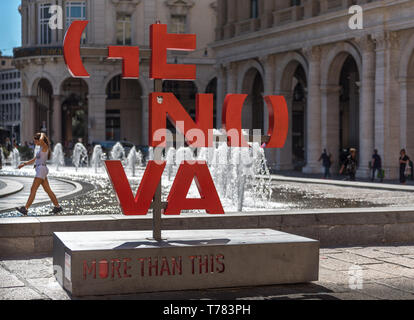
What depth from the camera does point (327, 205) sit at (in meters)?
18.1

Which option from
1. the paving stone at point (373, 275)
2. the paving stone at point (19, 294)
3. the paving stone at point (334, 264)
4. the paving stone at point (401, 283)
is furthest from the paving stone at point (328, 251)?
the paving stone at point (19, 294)

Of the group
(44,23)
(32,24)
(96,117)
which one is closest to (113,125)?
(96,117)

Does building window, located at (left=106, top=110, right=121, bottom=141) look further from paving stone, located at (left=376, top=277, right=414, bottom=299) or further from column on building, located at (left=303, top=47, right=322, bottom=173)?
paving stone, located at (left=376, top=277, right=414, bottom=299)

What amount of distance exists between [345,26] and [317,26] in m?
2.66

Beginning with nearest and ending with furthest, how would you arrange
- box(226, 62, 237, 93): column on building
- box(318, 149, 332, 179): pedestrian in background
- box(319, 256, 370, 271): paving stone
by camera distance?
box(319, 256, 370, 271): paving stone → box(318, 149, 332, 179): pedestrian in background → box(226, 62, 237, 93): column on building

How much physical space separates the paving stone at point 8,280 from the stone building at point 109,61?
49180 millimetres

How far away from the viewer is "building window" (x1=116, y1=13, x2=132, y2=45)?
6012cm

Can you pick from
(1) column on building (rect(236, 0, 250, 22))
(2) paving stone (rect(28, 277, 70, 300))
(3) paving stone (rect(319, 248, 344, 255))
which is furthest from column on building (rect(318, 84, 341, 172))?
(2) paving stone (rect(28, 277, 70, 300))

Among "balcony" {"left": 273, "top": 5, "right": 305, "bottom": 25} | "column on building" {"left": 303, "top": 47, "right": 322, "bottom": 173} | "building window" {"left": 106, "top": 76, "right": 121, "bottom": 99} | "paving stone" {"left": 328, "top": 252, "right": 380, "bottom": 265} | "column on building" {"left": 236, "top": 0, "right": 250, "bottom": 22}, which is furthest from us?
"building window" {"left": 106, "top": 76, "right": 121, "bottom": 99}

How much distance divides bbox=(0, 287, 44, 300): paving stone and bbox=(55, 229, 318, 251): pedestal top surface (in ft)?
2.18

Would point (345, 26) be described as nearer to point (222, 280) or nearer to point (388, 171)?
point (388, 171)

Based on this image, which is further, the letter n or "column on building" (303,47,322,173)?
"column on building" (303,47,322,173)

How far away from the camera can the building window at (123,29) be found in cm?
6012

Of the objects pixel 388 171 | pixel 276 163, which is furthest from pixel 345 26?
pixel 276 163
